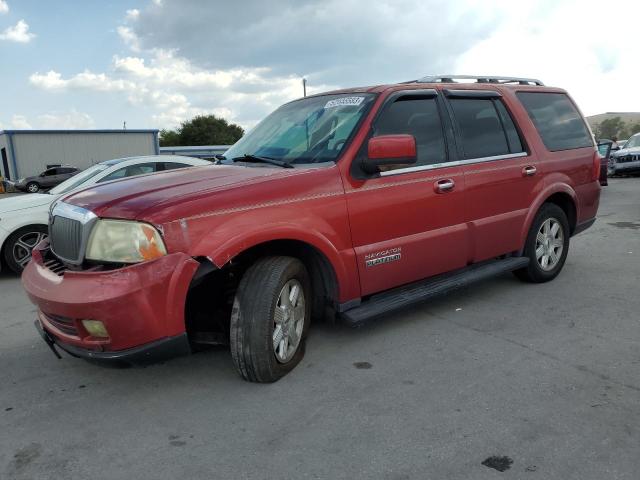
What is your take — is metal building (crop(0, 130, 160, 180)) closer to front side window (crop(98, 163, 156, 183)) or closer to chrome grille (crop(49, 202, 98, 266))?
front side window (crop(98, 163, 156, 183))

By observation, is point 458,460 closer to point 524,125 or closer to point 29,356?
point 29,356

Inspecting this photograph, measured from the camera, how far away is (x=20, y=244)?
648 cm

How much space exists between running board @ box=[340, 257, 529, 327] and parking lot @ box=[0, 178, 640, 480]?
1.05 ft

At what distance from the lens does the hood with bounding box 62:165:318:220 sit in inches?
117

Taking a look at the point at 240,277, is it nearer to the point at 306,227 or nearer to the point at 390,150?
the point at 306,227

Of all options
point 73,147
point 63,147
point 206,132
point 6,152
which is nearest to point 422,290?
point 73,147

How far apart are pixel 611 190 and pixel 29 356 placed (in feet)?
48.5

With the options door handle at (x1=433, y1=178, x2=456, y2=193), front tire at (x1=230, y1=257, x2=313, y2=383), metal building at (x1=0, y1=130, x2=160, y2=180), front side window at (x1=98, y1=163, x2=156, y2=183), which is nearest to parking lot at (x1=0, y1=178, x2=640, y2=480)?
front tire at (x1=230, y1=257, x2=313, y2=383)

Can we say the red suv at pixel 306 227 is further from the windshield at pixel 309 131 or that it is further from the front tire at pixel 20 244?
the front tire at pixel 20 244

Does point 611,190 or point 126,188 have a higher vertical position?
point 126,188

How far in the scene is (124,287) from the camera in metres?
2.80

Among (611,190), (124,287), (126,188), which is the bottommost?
(611,190)

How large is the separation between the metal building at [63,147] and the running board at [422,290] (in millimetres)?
36976

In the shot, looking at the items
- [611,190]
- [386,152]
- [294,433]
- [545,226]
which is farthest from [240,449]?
[611,190]
